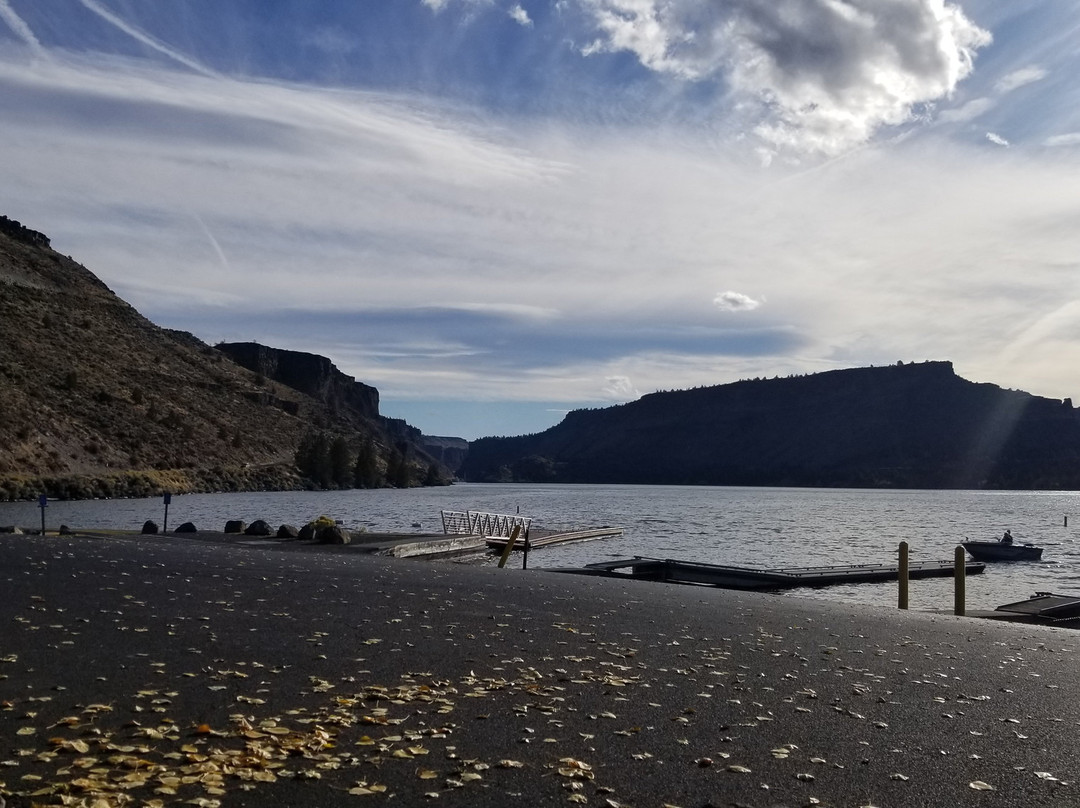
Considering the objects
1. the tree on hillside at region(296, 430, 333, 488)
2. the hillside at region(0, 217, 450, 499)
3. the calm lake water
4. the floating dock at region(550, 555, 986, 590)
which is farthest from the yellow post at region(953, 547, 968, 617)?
the tree on hillside at region(296, 430, 333, 488)

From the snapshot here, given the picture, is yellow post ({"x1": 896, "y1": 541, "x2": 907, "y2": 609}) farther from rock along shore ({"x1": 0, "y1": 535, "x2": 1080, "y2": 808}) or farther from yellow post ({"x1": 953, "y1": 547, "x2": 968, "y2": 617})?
rock along shore ({"x1": 0, "y1": 535, "x2": 1080, "y2": 808})

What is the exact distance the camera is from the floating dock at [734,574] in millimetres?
31000

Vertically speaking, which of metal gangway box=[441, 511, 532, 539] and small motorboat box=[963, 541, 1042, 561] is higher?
metal gangway box=[441, 511, 532, 539]

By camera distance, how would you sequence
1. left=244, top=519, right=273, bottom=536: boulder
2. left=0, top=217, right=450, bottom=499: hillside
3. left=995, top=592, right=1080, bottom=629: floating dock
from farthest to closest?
1. left=0, top=217, right=450, bottom=499: hillside
2. left=244, top=519, right=273, bottom=536: boulder
3. left=995, top=592, right=1080, bottom=629: floating dock

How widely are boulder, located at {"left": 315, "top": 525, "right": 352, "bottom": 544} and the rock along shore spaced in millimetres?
13956

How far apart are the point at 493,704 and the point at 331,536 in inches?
878

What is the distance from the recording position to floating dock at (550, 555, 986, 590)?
102ft

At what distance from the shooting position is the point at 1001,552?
5059cm

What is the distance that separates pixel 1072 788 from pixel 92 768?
6.91 m

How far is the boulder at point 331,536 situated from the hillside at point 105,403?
49.6m

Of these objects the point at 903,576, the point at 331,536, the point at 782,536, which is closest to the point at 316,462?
the point at 782,536

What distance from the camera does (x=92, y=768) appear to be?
6000 millimetres

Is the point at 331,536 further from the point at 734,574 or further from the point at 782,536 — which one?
the point at 782,536

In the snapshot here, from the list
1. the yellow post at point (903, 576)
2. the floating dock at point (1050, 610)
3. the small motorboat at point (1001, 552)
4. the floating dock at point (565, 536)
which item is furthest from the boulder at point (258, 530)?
the small motorboat at point (1001, 552)
